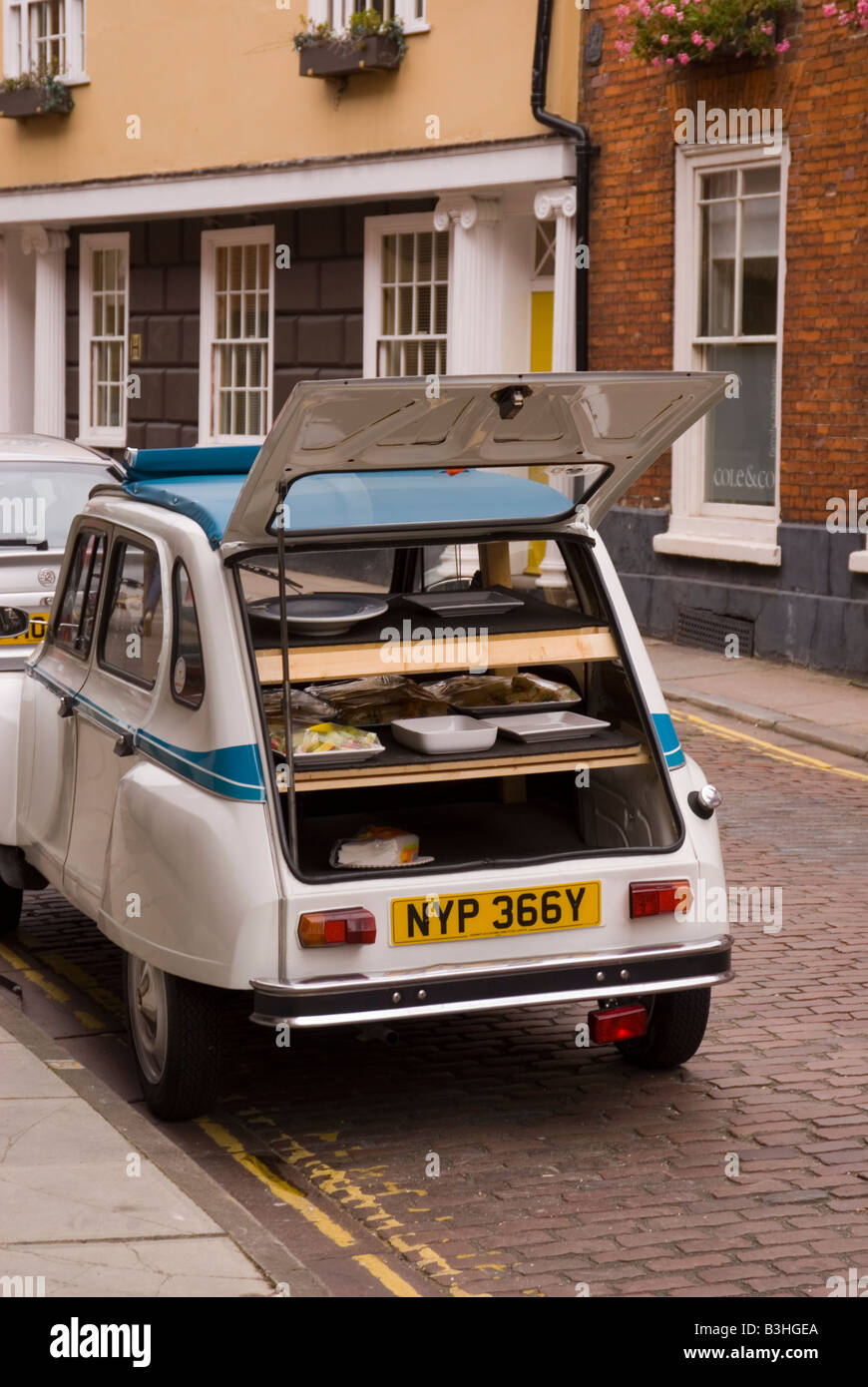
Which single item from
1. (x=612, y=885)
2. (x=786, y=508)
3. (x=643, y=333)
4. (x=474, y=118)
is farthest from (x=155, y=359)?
(x=612, y=885)

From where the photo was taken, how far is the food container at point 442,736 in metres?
5.88

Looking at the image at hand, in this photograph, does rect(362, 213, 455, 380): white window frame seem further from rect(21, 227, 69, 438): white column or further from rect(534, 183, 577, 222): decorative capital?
rect(21, 227, 69, 438): white column

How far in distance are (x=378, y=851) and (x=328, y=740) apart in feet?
1.19

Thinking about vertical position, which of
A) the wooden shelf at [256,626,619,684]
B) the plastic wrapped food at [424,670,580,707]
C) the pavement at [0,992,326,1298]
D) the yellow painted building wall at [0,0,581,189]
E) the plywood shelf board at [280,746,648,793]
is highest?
the yellow painted building wall at [0,0,581,189]

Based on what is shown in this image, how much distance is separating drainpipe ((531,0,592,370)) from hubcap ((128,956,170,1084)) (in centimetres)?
1175

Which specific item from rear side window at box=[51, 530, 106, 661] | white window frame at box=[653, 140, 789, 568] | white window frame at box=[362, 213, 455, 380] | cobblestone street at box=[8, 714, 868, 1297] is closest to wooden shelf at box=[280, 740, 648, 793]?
cobblestone street at box=[8, 714, 868, 1297]

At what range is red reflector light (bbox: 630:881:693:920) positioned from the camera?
5.68 m

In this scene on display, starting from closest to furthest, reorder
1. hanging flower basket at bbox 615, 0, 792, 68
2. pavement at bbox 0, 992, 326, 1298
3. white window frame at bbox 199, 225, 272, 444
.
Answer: pavement at bbox 0, 992, 326, 1298 < hanging flower basket at bbox 615, 0, 792, 68 < white window frame at bbox 199, 225, 272, 444

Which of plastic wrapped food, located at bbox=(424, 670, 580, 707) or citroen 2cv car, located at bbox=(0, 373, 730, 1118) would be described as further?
plastic wrapped food, located at bbox=(424, 670, 580, 707)

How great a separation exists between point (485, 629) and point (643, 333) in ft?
35.3

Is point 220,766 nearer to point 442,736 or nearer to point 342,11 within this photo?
point 442,736

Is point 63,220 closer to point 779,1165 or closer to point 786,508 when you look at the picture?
point 786,508

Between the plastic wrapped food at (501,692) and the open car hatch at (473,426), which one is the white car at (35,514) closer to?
the plastic wrapped food at (501,692)

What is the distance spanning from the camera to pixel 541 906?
18.4 ft
